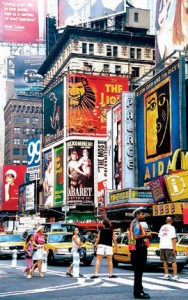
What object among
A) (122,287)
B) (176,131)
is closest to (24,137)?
(176,131)

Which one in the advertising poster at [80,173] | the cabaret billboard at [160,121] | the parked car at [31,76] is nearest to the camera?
the cabaret billboard at [160,121]

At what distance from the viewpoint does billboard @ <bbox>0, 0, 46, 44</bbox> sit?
504 ft

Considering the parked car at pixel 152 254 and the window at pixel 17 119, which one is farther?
the window at pixel 17 119

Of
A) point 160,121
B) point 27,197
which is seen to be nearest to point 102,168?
point 160,121

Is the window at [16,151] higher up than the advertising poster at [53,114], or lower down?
higher up

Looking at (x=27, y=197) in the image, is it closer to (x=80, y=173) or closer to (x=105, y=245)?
(x=80, y=173)

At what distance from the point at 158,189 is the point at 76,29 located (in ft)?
176

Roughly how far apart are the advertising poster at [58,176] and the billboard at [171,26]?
2706cm

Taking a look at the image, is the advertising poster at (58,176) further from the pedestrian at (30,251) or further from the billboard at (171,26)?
the pedestrian at (30,251)

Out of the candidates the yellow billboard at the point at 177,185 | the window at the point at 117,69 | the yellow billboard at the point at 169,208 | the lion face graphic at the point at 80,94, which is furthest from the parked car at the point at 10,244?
the window at the point at 117,69

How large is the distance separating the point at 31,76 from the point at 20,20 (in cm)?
2671

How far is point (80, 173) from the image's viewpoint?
83688 millimetres

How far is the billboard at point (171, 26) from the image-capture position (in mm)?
63594

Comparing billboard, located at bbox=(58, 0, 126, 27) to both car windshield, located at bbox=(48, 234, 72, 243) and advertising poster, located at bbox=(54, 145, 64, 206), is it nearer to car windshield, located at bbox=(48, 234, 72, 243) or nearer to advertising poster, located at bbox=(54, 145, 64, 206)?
advertising poster, located at bbox=(54, 145, 64, 206)
